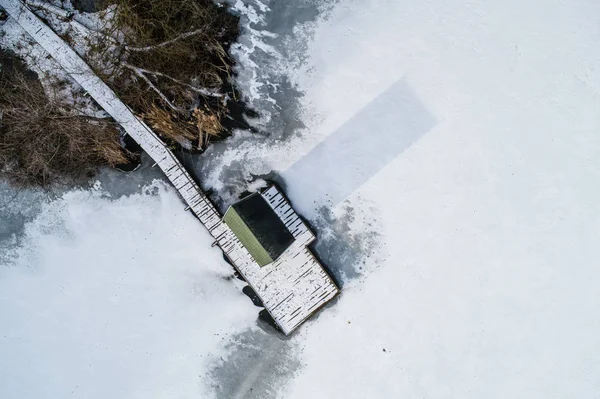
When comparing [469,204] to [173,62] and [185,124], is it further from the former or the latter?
[173,62]

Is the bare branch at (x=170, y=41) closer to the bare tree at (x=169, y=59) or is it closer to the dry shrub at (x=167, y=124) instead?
the bare tree at (x=169, y=59)

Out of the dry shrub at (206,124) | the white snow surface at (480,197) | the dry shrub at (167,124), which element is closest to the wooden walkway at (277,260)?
the dry shrub at (167,124)

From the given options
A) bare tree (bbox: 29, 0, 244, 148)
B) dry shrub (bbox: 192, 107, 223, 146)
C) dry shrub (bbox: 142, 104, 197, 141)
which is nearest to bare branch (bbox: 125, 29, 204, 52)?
bare tree (bbox: 29, 0, 244, 148)

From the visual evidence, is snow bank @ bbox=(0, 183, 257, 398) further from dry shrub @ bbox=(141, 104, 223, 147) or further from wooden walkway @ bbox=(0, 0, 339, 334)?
dry shrub @ bbox=(141, 104, 223, 147)

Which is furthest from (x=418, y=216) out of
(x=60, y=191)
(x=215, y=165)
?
(x=60, y=191)

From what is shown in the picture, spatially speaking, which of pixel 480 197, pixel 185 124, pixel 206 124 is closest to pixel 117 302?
pixel 185 124

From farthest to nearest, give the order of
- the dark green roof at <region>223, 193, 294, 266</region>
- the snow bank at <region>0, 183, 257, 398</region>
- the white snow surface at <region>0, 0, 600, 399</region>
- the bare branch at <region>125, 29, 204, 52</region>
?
the snow bank at <region>0, 183, 257, 398</region> → the white snow surface at <region>0, 0, 600, 399</region> → the bare branch at <region>125, 29, 204, 52</region> → the dark green roof at <region>223, 193, 294, 266</region>
